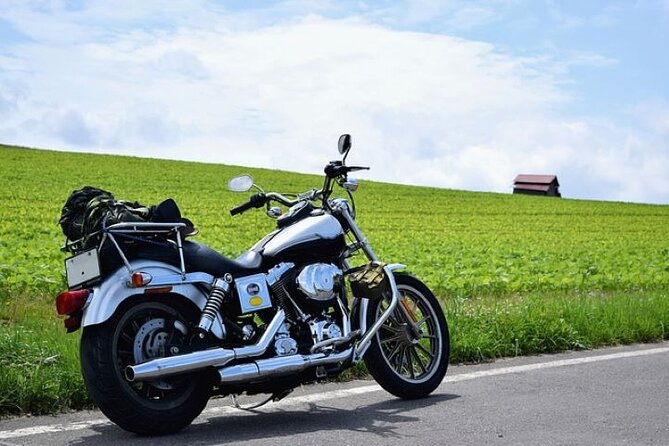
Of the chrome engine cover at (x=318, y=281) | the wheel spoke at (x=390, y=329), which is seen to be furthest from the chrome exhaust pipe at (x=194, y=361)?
the wheel spoke at (x=390, y=329)

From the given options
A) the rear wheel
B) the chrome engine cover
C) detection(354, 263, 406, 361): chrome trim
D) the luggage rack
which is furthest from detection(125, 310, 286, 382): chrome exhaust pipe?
detection(354, 263, 406, 361): chrome trim

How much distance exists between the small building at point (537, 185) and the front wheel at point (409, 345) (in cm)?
10012

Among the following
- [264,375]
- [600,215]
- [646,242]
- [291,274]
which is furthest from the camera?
[600,215]

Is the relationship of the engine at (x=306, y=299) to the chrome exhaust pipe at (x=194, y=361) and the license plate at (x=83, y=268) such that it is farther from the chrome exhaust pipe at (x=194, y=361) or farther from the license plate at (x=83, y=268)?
the license plate at (x=83, y=268)

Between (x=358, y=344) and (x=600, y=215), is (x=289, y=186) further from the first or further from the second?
(x=358, y=344)

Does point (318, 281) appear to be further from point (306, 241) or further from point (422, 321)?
Answer: point (422, 321)

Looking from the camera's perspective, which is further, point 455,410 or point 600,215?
point 600,215

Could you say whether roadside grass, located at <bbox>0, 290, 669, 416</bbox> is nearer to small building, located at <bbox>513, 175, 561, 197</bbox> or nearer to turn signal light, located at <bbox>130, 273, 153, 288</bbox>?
turn signal light, located at <bbox>130, 273, 153, 288</bbox>

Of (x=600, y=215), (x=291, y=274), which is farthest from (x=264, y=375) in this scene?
(x=600, y=215)

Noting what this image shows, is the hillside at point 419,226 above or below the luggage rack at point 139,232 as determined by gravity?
above

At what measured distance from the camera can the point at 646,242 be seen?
34656mm

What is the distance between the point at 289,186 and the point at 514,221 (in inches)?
420

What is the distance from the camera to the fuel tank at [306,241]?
612 centimetres

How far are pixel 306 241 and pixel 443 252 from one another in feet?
59.3
